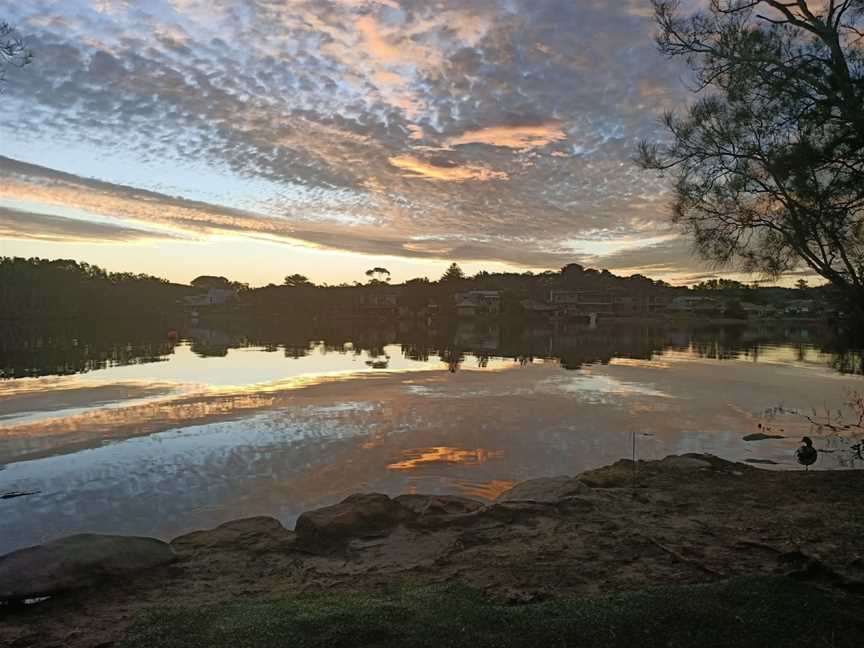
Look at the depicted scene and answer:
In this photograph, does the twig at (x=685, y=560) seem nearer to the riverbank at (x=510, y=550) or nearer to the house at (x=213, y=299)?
the riverbank at (x=510, y=550)

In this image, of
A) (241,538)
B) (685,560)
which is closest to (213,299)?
(241,538)

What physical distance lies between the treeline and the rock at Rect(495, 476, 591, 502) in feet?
364

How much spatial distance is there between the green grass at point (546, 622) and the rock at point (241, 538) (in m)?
2.51

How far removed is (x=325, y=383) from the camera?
2569 cm

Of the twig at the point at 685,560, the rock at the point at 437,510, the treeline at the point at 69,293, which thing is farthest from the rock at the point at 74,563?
the treeline at the point at 69,293

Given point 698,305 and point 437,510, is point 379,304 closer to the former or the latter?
point 698,305

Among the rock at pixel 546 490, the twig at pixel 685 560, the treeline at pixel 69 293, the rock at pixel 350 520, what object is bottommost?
the rock at pixel 350 520

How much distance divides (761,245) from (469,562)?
773cm

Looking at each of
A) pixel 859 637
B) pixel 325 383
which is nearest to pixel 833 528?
pixel 859 637

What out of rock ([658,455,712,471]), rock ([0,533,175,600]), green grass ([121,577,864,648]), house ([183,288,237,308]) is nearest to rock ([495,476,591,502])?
rock ([658,455,712,471])

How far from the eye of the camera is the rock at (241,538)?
26.0ft

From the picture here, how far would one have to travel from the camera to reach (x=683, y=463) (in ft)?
39.8

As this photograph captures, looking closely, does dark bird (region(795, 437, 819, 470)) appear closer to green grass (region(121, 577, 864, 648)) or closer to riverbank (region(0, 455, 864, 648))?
riverbank (region(0, 455, 864, 648))

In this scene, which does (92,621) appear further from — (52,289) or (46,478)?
(52,289)
